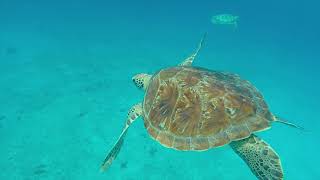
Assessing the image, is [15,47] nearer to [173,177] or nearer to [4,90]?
[4,90]

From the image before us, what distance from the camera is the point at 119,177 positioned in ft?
26.1

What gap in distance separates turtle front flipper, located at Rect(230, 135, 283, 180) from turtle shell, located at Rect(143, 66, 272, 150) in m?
0.21

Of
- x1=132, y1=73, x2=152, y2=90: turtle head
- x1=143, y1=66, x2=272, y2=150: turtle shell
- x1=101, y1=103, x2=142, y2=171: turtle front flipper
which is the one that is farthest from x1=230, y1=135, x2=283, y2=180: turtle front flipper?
x1=132, y1=73, x2=152, y2=90: turtle head

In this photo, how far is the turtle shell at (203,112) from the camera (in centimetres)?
429

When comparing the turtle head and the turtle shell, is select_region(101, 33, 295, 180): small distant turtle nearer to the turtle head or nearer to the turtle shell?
the turtle shell

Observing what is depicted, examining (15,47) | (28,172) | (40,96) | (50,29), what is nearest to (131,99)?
(40,96)

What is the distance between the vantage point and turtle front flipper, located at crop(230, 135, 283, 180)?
13.1 ft

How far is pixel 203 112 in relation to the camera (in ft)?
14.4

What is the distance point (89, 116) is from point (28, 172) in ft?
7.88

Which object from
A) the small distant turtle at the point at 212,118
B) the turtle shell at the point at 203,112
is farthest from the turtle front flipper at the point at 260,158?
the turtle shell at the point at 203,112

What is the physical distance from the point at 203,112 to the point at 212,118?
0.14 meters

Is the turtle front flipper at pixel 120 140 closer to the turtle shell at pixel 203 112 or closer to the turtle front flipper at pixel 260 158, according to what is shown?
the turtle shell at pixel 203 112

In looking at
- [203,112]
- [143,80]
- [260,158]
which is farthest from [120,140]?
[260,158]

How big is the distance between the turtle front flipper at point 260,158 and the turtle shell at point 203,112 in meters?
0.21
